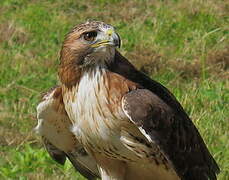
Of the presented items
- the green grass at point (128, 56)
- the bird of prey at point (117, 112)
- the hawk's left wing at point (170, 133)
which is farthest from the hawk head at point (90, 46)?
the green grass at point (128, 56)

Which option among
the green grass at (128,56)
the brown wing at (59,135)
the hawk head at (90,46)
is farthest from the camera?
the green grass at (128,56)

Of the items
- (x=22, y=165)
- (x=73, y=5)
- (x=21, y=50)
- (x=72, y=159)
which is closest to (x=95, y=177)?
(x=72, y=159)

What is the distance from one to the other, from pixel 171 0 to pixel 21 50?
2.92 metres

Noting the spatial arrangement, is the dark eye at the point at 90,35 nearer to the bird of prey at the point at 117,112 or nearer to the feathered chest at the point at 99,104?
the bird of prey at the point at 117,112

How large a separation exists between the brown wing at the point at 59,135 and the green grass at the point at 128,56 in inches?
19.0

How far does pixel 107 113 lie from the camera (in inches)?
214

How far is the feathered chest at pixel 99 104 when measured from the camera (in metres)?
5.43

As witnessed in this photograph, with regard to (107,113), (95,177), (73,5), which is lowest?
(73,5)

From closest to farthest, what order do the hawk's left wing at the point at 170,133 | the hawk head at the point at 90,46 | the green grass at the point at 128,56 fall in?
the hawk's left wing at the point at 170,133 < the hawk head at the point at 90,46 < the green grass at the point at 128,56

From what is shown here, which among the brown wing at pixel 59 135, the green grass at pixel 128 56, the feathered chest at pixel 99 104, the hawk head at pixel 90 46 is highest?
the hawk head at pixel 90 46

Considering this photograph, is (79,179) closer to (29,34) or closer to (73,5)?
(29,34)

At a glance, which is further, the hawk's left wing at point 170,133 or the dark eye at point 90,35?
the dark eye at point 90,35

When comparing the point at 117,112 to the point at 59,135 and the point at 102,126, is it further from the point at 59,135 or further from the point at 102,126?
the point at 59,135

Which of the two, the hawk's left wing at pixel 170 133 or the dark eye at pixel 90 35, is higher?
the dark eye at pixel 90 35
